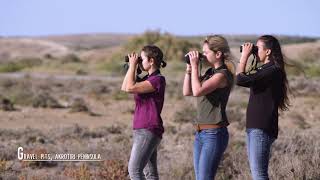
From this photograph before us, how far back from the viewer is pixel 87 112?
21031 millimetres

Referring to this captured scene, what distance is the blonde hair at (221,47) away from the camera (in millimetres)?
6582

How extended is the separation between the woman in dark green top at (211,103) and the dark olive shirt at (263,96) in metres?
0.20

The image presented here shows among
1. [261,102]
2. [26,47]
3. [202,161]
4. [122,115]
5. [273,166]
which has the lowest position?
[26,47]

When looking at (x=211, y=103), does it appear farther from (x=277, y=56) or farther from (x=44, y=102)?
(x=44, y=102)

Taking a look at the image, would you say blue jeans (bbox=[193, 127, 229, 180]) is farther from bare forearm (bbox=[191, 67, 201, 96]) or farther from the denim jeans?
the denim jeans

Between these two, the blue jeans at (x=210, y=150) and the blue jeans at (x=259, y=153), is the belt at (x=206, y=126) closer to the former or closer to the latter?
the blue jeans at (x=210, y=150)

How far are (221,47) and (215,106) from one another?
0.54 m

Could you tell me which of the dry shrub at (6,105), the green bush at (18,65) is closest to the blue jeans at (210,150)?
the dry shrub at (6,105)

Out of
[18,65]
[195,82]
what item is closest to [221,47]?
[195,82]

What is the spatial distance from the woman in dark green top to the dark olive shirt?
20cm

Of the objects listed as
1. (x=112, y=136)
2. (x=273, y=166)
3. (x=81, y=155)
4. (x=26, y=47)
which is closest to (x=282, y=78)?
(x=273, y=166)

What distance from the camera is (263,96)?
655cm

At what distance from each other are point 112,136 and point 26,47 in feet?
409

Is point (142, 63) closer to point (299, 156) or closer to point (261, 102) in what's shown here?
point (261, 102)
